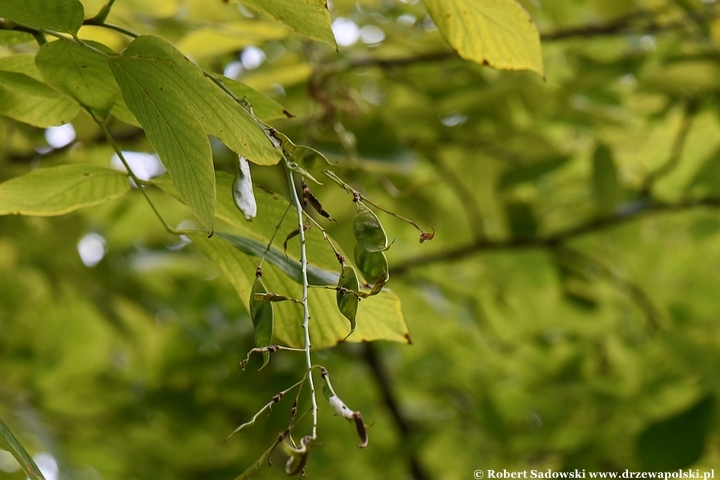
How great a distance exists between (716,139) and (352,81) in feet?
1.70

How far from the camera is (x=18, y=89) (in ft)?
1.12

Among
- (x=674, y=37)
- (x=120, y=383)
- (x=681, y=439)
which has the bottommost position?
(x=120, y=383)

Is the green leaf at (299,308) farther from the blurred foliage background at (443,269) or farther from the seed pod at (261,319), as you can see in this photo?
the blurred foliage background at (443,269)

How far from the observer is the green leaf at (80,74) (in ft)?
1.05

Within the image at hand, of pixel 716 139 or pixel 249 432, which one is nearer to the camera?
pixel 716 139

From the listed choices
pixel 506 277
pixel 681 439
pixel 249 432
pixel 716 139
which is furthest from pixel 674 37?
pixel 249 432

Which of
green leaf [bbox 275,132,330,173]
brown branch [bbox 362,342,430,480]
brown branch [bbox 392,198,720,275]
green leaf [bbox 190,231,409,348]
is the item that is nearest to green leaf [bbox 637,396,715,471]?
brown branch [bbox 392,198,720,275]

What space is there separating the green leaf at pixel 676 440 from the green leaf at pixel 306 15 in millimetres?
707

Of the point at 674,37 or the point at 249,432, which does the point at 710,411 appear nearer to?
the point at 674,37

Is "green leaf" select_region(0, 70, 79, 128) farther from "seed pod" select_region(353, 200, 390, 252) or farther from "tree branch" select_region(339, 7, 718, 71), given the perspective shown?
"tree branch" select_region(339, 7, 718, 71)

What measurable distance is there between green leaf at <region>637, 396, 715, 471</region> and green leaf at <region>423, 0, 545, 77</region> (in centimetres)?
59

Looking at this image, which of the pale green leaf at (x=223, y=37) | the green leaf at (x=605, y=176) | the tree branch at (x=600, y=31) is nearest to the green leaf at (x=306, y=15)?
the pale green leaf at (x=223, y=37)

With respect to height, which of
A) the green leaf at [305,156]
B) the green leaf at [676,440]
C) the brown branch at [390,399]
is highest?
the green leaf at [305,156]

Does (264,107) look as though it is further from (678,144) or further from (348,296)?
(678,144)
